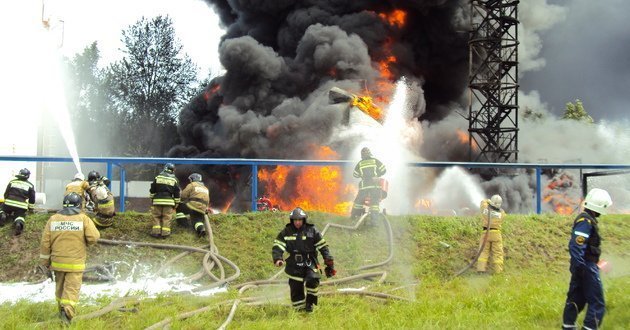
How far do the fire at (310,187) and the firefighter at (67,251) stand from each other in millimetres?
8803

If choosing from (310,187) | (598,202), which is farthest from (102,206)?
(310,187)

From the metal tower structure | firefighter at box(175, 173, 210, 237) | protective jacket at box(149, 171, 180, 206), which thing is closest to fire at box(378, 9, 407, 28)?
the metal tower structure

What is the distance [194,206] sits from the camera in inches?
356

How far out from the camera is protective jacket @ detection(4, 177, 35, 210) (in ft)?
29.1

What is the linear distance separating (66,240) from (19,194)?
11.4 feet

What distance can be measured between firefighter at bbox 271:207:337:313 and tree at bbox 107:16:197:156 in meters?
30.1

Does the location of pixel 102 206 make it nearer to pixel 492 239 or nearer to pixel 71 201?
pixel 71 201

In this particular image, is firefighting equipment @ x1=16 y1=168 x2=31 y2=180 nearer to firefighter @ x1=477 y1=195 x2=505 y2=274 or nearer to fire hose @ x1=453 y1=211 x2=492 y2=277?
fire hose @ x1=453 y1=211 x2=492 y2=277

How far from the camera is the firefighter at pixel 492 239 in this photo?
8.73 meters

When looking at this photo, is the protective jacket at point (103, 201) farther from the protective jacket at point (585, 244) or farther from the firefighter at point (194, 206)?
the protective jacket at point (585, 244)

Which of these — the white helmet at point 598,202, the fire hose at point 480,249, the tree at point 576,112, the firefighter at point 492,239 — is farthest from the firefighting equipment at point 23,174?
the tree at point 576,112

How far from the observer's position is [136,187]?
86.0 ft

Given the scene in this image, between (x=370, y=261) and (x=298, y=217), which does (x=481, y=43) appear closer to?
(x=370, y=261)

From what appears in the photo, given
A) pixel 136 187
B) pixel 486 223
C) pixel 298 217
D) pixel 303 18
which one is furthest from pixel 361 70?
pixel 298 217
